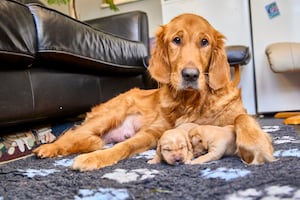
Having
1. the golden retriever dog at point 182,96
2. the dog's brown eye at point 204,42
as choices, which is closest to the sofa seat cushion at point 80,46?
the golden retriever dog at point 182,96

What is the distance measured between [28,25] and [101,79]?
619 millimetres

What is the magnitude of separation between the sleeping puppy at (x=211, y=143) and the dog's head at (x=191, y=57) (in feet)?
0.69

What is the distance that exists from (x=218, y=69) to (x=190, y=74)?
0.68 feet

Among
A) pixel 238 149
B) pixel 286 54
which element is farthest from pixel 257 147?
pixel 286 54

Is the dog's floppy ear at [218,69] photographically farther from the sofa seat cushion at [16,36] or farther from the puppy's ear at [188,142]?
the sofa seat cushion at [16,36]

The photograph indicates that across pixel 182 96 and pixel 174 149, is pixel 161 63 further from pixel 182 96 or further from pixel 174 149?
pixel 174 149

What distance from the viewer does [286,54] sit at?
2.52 m

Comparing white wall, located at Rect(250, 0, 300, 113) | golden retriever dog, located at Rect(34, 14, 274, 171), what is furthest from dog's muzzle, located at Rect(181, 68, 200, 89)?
white wall, located at Rect(250, 0, 300, 113)

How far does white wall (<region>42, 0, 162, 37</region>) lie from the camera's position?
3.62 meters

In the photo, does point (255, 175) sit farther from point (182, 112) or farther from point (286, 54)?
point (286, 54)

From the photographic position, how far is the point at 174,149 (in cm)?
106

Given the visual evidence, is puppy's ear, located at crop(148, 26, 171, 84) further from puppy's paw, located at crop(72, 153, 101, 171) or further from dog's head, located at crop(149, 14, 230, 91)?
puppy's paw, located at crop(72, 153, 101, 171)

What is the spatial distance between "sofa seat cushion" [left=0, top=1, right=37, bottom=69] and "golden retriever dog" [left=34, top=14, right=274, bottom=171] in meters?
0.35

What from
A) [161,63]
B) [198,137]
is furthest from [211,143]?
[161,63]
